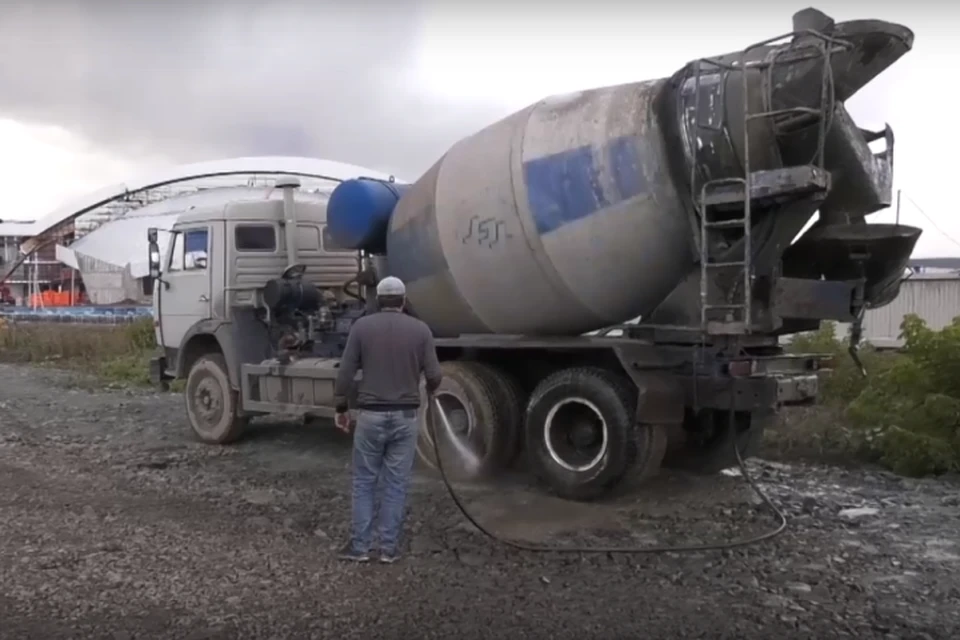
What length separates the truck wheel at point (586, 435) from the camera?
7.59m

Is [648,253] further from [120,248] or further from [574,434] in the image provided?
[120,248]

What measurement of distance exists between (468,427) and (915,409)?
13.7 ft

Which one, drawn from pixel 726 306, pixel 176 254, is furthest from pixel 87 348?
pixel 726 306

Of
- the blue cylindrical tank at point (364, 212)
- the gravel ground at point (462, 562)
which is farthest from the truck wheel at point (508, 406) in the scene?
the blue cylindrical tank at point (364, 212)

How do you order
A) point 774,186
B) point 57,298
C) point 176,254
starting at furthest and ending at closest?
point 57,298 → point 176,254 → point 774,186

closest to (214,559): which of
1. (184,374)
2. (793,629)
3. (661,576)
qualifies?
(661,576)

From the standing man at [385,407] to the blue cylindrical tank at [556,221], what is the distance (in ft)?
6.63

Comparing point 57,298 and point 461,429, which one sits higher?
point 57,298

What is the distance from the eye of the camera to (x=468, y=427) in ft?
28.4

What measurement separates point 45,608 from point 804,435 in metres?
7.53

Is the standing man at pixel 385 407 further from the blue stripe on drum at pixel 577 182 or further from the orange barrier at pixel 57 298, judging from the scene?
the orange barrier at pixel 57 298

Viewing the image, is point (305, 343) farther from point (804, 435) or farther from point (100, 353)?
point (100, 353)

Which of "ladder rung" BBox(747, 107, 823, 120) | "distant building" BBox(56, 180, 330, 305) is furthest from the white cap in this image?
"distant building" BBox(56, 180, 330, 305)

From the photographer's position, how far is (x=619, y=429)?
24.8 ft
